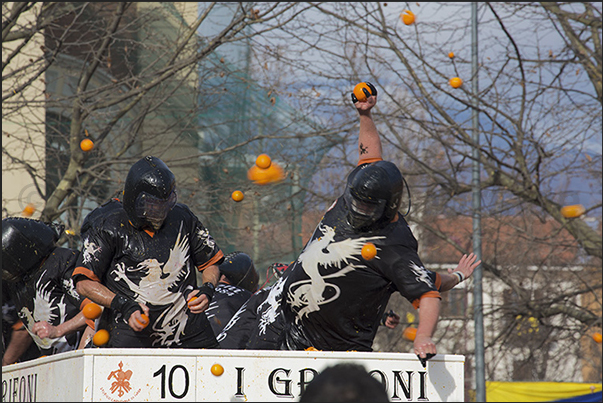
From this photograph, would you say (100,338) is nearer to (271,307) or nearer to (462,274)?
(271,307)

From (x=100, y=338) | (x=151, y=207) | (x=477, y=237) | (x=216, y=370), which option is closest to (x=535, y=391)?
(x=477, y=237)

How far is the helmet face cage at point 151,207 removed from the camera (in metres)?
4.35

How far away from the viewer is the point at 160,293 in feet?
14.9

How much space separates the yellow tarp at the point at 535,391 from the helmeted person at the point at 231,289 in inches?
423

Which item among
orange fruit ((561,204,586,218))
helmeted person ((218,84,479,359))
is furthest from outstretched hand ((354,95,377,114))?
orange fruit ((561,204,586,218))

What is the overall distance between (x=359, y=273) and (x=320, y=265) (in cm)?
24

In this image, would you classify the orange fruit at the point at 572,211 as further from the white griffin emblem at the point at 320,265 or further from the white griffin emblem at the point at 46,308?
the white griffin emblem at the point at 46,308

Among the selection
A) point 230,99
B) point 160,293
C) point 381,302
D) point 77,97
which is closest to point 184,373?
point 160,293

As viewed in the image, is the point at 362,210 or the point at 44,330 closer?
the point at 362,210

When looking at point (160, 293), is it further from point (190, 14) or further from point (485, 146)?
point (190, 14)

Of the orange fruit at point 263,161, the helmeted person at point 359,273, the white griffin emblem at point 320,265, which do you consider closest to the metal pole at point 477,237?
the orange fruit at point 263,161

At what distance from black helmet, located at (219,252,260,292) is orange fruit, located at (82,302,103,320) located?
8.90 feet

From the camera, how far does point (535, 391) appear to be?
17234 mm

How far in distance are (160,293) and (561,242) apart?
8003mm
